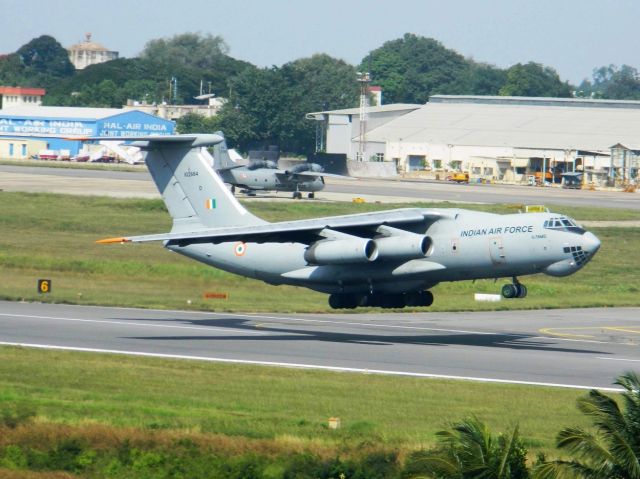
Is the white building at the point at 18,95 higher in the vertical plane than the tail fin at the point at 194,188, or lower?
higher

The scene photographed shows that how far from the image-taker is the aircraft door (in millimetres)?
30969

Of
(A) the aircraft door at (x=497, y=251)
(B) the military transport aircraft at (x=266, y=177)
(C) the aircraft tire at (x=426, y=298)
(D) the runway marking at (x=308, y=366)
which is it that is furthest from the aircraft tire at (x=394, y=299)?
(B) the military transport aircraft at (x=266, y=177)

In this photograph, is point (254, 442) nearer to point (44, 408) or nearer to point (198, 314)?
point (44, 408)

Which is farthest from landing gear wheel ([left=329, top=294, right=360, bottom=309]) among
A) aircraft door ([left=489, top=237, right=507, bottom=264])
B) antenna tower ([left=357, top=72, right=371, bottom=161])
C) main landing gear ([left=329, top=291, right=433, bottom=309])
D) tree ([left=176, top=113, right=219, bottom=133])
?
tree ([left=176, top=113, right=219, bottom=133])

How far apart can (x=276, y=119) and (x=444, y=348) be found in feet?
382

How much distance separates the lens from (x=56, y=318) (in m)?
34.4

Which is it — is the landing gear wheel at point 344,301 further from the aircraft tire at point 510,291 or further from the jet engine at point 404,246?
the aircraft tire at point 510,291

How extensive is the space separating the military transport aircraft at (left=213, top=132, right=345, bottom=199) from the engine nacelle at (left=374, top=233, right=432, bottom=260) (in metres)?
49.2

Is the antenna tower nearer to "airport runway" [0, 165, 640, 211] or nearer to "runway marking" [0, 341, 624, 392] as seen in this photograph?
"airport runway" [0, 165, 640, 211]

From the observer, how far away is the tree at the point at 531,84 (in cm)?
19025

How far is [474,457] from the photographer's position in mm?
13352

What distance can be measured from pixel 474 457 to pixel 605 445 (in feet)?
4.74

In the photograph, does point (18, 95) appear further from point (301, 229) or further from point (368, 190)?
point (301, 229)

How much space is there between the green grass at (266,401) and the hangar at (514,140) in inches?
3607
